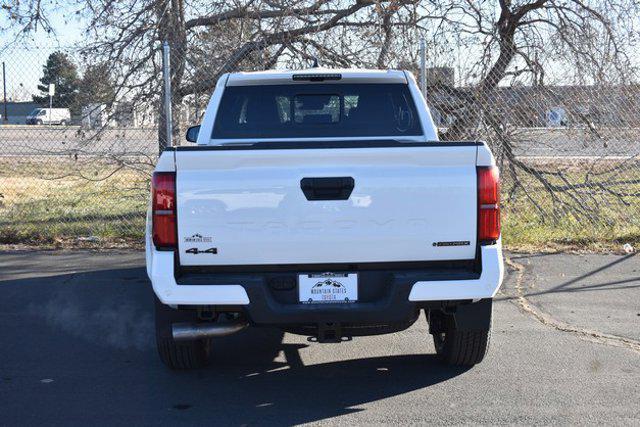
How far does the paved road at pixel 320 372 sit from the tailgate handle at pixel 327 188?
1242 millimetres

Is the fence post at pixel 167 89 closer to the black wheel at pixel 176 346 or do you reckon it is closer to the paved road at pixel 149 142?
the paved road at pixel 149 142

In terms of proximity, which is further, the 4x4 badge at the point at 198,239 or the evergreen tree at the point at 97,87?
the evergreen tree at the point at 97,87

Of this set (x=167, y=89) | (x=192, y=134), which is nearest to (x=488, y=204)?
(x=192, y=134)

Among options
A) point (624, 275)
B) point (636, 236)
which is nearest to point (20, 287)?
point (624, 275)

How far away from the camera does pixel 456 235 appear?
13.9 feet

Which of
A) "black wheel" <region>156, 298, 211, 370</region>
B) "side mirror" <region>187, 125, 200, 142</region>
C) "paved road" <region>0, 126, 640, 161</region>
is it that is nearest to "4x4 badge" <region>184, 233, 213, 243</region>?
"black wheel" <region>156, 298, 211, 370</region>

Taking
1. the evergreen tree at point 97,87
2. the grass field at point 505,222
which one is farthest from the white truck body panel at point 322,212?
the evergreen tree at point 97,87

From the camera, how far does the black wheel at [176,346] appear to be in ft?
15.0

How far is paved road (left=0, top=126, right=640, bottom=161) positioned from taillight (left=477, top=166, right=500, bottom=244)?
18.2 feet

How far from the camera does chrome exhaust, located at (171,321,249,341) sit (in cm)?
450

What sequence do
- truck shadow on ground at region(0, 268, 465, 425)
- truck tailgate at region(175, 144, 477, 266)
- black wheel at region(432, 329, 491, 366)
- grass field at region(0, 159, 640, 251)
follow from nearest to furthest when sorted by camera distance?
truck tailgate at region(175, 144, 477, 266), truck shadow on ground at region(0, 268, 465, 425), black wheel at region(432, 329, 491, 366), grass field at region(0, 159, 640, 251)

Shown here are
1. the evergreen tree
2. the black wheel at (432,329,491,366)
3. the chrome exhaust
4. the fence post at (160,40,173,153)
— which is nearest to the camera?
the chrome exhaust

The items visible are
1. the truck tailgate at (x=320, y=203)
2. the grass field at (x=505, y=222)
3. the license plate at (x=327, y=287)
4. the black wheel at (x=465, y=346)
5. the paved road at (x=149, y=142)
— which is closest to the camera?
the truck tailgate at (x=320, y=203)

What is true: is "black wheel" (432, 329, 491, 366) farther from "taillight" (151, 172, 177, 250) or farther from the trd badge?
"taillight" (151, 172, 177, 250)
